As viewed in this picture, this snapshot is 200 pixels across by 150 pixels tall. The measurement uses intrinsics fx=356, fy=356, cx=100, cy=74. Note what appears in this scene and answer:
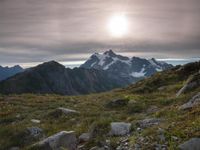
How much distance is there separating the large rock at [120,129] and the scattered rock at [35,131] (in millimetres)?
5649

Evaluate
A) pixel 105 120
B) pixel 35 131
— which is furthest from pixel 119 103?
pixel 105 120

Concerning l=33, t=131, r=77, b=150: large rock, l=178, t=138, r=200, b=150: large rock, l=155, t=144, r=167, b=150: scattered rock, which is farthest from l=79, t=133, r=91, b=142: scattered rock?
l=178, t=138, r=200, b=150: large rock

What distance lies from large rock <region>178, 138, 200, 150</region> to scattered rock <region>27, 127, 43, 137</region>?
10583 mm

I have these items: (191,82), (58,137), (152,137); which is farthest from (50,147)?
(191,82)

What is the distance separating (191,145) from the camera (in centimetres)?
1387

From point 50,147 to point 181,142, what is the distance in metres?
6.42

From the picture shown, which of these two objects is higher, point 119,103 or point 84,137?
point 119,103

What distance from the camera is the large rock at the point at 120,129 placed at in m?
17.8

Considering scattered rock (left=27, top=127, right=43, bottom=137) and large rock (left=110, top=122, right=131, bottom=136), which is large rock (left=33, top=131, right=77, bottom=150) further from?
scattered rock (left=27, top=127, right=43, bottom=137)

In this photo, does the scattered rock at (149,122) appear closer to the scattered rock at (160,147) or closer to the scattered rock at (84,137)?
the scattered rock at (84,137)

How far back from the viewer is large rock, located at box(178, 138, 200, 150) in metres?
13.8

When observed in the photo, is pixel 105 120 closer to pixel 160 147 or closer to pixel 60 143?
pixel 60 143

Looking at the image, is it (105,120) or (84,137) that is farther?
(105,120)

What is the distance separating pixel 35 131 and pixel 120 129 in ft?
21.9
